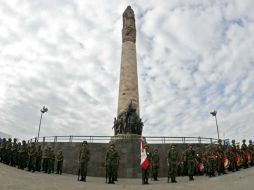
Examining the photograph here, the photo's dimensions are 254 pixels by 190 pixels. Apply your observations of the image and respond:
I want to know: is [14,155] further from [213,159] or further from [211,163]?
[213,159]

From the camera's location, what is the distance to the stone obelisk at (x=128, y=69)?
24.5 m

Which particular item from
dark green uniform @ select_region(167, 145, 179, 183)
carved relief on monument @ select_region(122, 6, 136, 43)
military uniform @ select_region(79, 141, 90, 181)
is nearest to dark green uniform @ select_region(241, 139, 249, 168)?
dark green uniform @ select_region(167, 145, 179, 183)

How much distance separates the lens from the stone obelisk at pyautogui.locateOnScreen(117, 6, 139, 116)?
80.4 feet

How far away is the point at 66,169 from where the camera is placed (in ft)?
69.3

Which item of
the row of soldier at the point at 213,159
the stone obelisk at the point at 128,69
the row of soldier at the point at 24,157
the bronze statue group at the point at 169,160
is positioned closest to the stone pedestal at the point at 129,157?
the bronze statue group at the point at 169,160

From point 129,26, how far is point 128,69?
4.96m

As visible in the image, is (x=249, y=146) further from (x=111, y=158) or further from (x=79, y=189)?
(x=79, y=189)

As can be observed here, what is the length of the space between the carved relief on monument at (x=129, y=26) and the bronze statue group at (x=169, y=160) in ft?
42.7

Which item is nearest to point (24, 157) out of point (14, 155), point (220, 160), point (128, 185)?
point (14, 155)

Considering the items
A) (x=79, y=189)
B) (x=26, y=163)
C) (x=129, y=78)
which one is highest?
(x=129, y=78)

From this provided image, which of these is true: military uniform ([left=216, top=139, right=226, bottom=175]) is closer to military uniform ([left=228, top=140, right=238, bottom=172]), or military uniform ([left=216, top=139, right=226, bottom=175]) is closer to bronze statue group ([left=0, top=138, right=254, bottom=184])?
bronze statue group ([left=0, top=138, right=254, bottom=184])

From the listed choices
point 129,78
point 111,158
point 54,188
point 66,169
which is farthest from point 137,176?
point 54,188

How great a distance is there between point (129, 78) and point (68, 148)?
811 centimetres

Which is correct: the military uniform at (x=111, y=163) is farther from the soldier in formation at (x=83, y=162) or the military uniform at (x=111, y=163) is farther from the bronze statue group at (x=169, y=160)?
the soldier in formation at (x=83, y=162)
